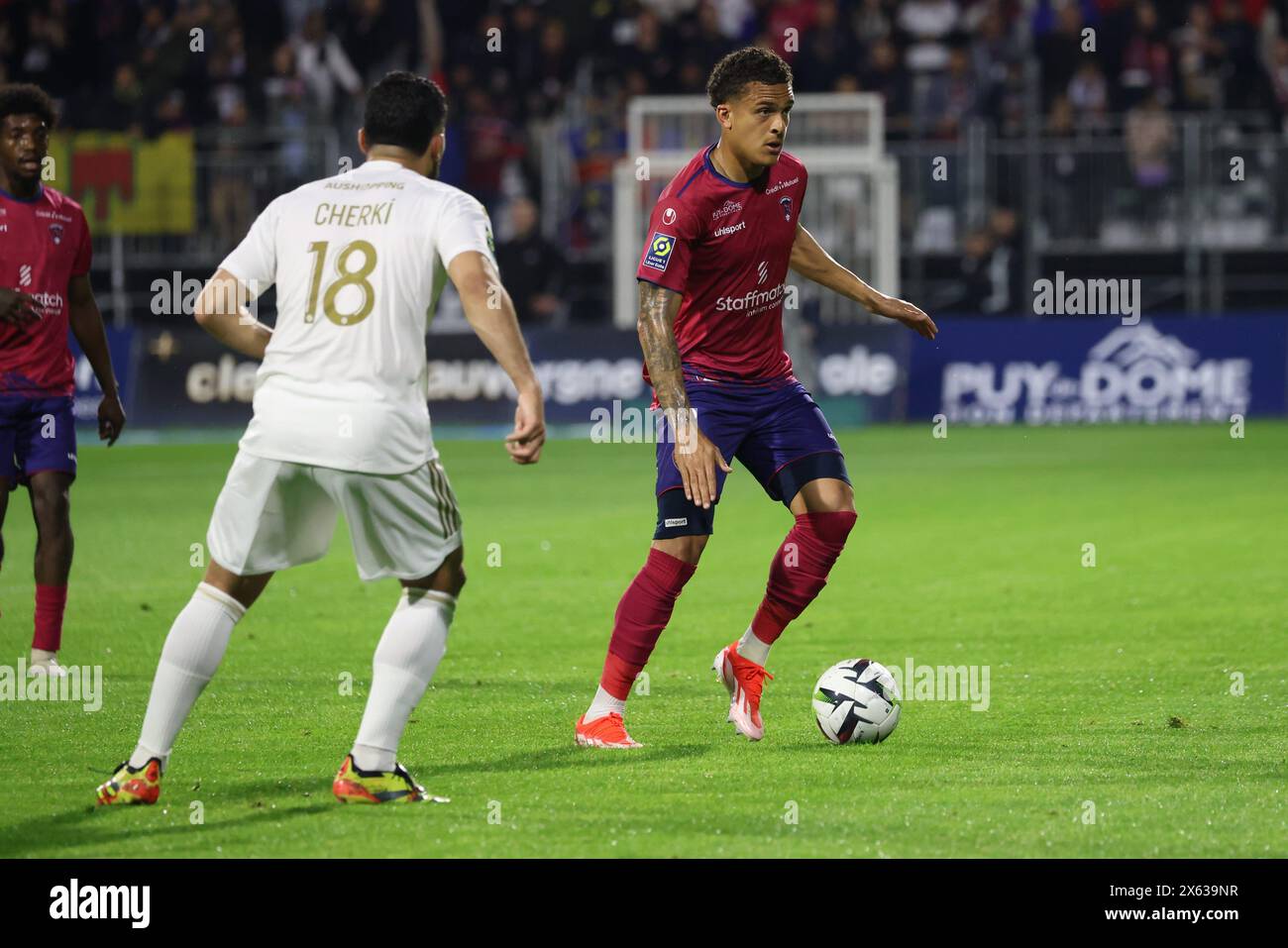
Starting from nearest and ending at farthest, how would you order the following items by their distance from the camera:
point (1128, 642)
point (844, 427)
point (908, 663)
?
1. point (908, 663)
2. point (1128, 642)
3. point (844, 427)

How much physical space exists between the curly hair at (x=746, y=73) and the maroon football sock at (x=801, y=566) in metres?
1.56

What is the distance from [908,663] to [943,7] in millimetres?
19616

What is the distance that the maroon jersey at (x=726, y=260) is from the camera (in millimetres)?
6926

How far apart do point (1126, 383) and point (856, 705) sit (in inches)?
642

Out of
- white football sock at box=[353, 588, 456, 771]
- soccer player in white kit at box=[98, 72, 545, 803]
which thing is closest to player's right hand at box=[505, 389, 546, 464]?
soccer player in white kit at box=[98, 72, 545, 803]

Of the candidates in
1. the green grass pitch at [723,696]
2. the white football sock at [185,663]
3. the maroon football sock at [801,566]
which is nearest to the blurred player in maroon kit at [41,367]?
the green grass pitch at [723,696]

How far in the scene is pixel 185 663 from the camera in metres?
5.71

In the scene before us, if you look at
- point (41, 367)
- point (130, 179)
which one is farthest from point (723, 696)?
point (130, 179)

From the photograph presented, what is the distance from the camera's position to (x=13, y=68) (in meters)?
26.6

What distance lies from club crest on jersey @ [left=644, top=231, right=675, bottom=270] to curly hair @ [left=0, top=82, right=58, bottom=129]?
3.11 m

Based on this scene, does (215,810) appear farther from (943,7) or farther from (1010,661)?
(943,7)

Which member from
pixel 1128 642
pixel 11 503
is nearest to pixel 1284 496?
pixel 1128 642

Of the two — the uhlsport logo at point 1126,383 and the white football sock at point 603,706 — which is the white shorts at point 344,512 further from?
the uhlsport logo at point 1126,383

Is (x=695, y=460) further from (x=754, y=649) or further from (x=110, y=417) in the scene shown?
(x=110, y=417)
